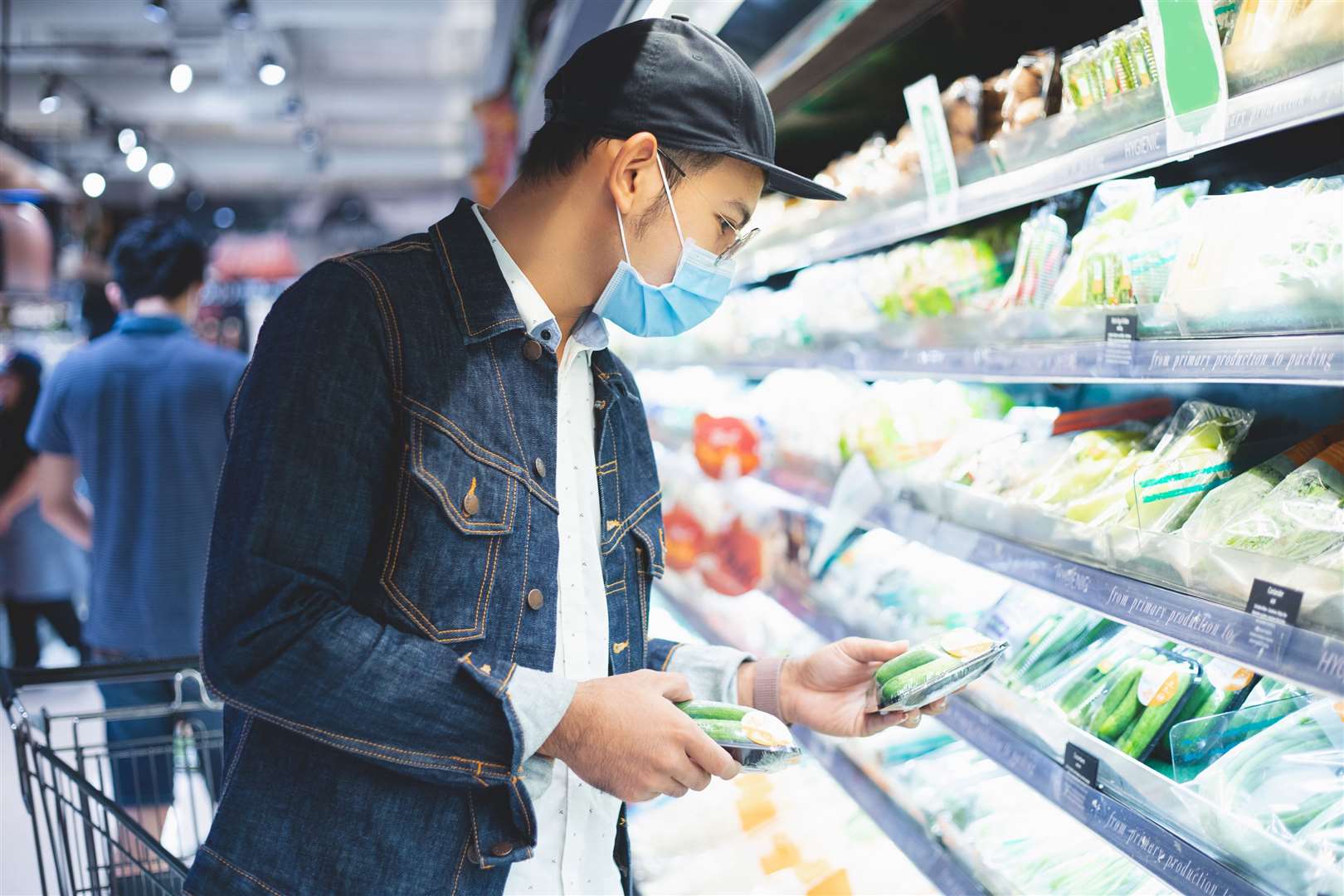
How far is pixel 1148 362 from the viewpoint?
4.70 feet

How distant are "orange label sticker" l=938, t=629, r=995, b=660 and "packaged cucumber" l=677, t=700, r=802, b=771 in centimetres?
31

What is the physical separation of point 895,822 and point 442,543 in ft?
3.95

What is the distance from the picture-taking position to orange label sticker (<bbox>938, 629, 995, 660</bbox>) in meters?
1.44

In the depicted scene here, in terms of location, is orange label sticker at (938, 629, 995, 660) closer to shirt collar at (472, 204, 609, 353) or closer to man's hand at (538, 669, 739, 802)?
man's hand at (538, 669, 739, 802)

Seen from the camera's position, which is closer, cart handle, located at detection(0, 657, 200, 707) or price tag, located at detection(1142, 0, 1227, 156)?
price tag, located at detection(1142, 0, 1227, 156)

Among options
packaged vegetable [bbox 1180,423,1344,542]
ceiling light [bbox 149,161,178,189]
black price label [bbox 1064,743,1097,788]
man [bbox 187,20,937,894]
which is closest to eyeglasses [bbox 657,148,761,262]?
man [bbox 187,20,937,894]

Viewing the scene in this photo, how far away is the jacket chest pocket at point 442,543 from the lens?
1.22 metres

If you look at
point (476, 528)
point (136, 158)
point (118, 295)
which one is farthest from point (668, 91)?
point (136, 158)

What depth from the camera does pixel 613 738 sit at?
1168mm

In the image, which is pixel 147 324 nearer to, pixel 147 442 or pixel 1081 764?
pixel 147 442

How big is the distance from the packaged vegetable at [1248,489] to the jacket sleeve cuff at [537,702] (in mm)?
862

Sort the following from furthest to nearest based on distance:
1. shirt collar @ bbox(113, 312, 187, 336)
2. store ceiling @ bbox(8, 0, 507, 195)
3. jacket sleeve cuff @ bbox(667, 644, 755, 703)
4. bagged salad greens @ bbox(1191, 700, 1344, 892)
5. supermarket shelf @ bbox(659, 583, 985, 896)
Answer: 1. store ceiling @ bbox(8, 0, 507, 195)
2. shirt collar @ bbox(113, 312, 187, 336)
3. supermarket shelf @ bbox(659, 583, 985, 896)
4. jacket sleeve cuff @ bbox(667, 644, 755, 703)
5. bagged salad greens @ bbox(1191, 700, 1344, 892)

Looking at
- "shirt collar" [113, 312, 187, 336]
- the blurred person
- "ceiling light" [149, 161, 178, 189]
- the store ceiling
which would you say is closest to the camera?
"shirt collar" [113, 312, 187, 336]

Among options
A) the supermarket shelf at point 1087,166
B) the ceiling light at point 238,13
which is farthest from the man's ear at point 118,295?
the ceiling light at point 238,13
